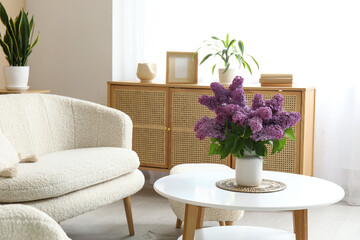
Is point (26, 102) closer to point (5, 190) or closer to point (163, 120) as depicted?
point (5, 190)

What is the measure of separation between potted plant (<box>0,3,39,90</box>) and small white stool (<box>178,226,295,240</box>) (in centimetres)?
191

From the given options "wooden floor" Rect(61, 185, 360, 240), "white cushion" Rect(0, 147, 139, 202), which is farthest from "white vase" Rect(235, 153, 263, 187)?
"wooden floor" Rect(61, 185, 360, 240)

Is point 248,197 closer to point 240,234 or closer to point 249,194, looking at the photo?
point 249,194

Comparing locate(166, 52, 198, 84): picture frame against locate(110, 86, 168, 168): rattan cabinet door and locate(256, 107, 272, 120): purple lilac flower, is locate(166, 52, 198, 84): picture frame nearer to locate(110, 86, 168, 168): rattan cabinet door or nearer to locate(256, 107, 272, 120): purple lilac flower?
locate(110, 86, 168, 168): rattan cabinet door

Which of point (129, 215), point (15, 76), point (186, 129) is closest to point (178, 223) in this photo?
point (129, 215)

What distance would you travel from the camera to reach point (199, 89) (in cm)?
396

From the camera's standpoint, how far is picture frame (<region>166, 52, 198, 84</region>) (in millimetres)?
4086

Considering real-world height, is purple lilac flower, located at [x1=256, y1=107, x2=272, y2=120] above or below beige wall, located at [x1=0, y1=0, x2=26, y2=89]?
below

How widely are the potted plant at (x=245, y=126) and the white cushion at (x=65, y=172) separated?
0.65m

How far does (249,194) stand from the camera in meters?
2.27

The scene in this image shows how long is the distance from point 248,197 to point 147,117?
2.04 metres

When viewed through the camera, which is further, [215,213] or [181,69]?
[181,69]

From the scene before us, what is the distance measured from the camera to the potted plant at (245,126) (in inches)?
87.7

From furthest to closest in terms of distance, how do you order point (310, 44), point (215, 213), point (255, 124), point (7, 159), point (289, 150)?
point (310, 44) → point (289, 150) → point (215, 213) → point (7, 159) → point (255, 124)
